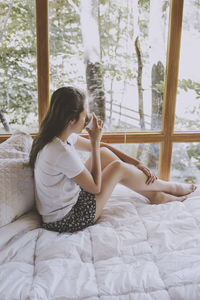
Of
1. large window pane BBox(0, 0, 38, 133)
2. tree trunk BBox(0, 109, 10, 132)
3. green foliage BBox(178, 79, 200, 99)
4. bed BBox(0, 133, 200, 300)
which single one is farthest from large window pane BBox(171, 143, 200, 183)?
tree trunk BBox(0, 109, 10, 132)

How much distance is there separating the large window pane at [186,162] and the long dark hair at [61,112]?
1.16m

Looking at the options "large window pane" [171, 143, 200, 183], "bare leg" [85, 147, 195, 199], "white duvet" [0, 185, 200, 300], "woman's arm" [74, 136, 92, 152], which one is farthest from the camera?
"large window pane" [171, 143, 200, 183]

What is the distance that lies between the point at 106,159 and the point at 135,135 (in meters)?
0.48

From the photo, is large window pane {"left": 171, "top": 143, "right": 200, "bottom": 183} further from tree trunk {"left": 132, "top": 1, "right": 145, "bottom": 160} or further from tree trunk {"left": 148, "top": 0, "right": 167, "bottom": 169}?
tree trunk {"left": 132, "top": 1, "right": 145, "bottom": 160}

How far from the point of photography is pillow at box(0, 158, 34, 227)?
1382 millimetres

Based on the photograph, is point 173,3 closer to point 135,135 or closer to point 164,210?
point 135,135

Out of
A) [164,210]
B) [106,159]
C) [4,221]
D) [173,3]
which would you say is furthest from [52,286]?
[173,3]

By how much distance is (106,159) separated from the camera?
1.84 meters

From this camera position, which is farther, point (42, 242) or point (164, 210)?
point (164, 210)

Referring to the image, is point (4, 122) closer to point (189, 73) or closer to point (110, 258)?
point (110, 258)

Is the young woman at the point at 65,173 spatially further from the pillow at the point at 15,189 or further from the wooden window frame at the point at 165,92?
the wooden window frame at the point at 165,92

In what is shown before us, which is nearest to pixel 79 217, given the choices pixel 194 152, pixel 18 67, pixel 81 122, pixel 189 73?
pixel 81 122

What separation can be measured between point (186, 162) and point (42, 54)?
1.39 meters

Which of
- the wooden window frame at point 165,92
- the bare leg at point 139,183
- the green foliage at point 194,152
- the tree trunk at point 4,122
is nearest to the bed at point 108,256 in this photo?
the bare leg at point 139,183
